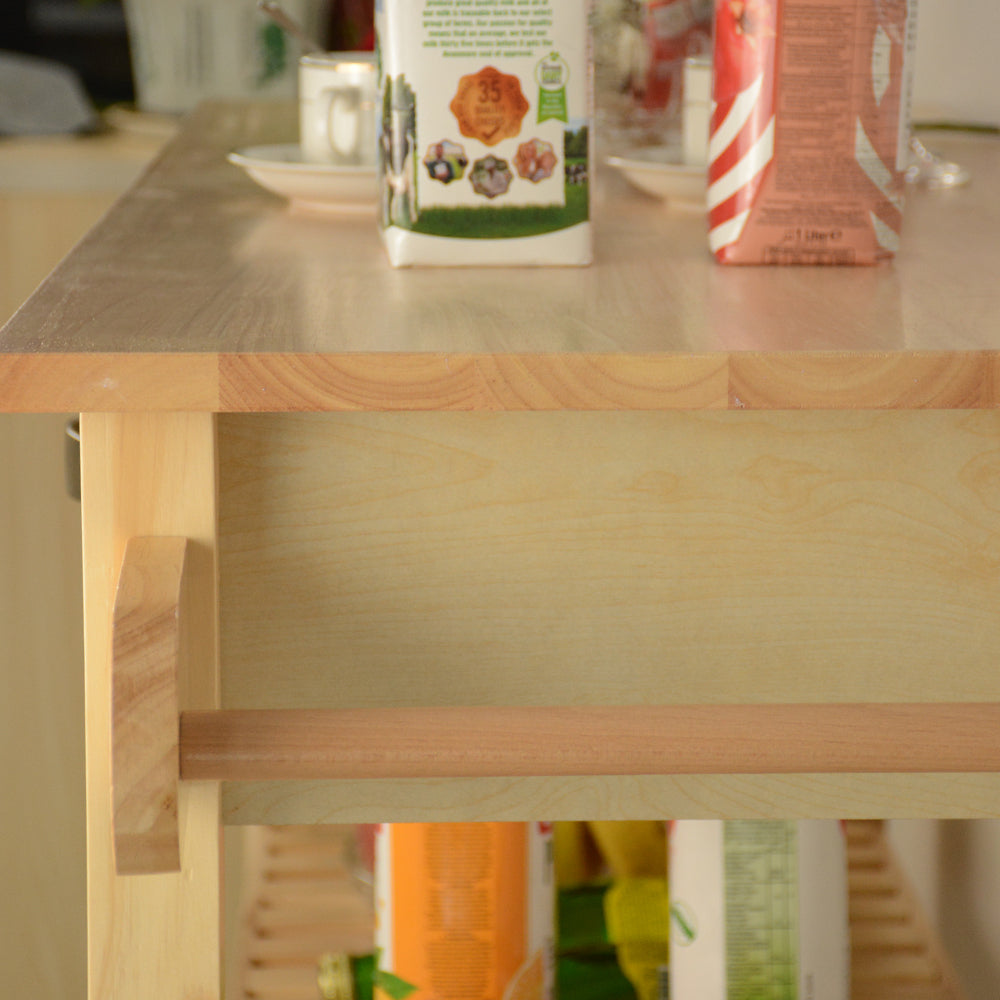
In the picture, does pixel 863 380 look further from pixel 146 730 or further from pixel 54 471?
pixel 54 471

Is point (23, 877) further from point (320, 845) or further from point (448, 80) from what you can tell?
point (448, 80)

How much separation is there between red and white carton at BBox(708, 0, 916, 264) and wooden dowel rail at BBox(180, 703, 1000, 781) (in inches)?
10.0

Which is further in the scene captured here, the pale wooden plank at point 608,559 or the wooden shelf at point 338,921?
the wooden shelf at point 338,921

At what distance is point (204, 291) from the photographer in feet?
1.90

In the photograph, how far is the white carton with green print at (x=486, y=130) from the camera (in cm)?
62

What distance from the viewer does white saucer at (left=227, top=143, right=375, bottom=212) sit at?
769 mm

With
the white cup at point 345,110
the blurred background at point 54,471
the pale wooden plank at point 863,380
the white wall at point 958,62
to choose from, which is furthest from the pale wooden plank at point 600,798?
the blurred background at point 54,471

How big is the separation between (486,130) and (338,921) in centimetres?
67

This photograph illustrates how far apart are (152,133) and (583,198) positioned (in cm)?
125

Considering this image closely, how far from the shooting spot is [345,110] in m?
0.85

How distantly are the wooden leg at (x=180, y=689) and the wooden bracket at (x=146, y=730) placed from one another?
0.03 meters

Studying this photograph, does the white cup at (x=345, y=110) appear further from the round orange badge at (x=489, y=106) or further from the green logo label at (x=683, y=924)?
the green logo label at (x=683, y=924)

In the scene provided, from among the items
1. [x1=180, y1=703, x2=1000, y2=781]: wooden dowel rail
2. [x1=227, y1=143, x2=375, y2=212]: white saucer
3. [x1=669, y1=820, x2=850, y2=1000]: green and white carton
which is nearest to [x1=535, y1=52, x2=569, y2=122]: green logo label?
[x1=227, y1=143, x2=375, y2=212]: white saucer

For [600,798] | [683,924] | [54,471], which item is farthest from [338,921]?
[54,471]
